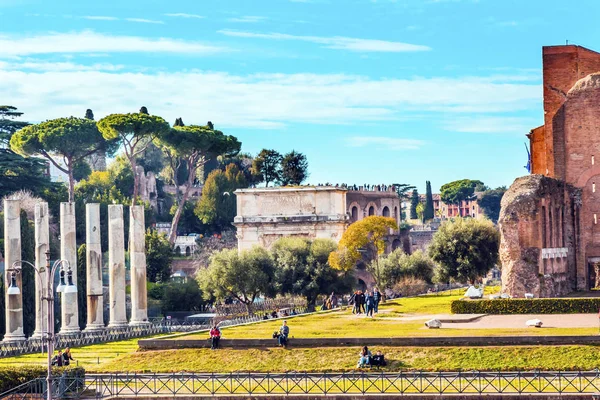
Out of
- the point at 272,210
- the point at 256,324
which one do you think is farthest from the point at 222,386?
the point at 272,210

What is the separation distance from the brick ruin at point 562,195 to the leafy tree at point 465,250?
7.41 meters

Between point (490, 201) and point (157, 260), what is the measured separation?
78410 millimetres

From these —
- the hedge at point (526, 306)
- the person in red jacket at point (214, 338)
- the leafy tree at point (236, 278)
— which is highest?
the leafy tree at point (236, 278)

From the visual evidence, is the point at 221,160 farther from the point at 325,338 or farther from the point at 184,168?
the point at 325,338

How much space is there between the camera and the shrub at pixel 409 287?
7475cm

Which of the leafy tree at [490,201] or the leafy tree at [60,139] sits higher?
the leafy tree at [60,139]

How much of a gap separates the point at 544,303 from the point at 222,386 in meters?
16.9

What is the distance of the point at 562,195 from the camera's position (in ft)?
204

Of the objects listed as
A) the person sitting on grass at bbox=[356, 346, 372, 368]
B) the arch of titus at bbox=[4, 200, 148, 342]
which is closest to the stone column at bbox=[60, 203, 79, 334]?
the arch of titus at bbox=[4, 200, 148, 342]

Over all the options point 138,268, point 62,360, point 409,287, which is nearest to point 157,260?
point 409,287

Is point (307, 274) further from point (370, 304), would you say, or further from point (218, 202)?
point (218, 202)

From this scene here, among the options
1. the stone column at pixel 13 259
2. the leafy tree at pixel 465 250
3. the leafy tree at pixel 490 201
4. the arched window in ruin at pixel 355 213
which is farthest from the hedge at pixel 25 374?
the leafy tree at pixel 490 201

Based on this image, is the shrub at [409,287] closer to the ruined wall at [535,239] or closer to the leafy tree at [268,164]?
the ruined wall at [535,239]

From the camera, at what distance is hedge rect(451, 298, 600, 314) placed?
52.1 meters
